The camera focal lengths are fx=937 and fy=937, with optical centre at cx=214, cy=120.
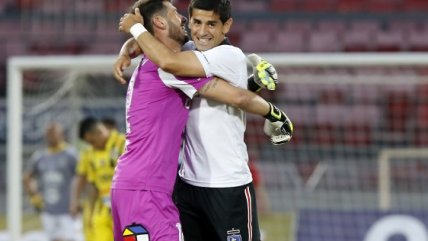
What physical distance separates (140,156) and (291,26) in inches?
457

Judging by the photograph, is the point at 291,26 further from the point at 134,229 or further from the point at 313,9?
the point at 134,229

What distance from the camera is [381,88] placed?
12.4 m

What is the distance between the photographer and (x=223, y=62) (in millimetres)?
4375

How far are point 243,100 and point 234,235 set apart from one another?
2.16 ft

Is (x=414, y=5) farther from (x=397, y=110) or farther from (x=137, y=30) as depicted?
(x=137, y=30)

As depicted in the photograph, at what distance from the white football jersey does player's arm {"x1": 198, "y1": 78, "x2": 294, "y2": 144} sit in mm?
83

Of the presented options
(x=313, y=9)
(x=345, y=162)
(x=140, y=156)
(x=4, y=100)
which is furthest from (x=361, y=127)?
(x=140, y=156)

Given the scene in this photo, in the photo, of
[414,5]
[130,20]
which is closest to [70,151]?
[130,20]

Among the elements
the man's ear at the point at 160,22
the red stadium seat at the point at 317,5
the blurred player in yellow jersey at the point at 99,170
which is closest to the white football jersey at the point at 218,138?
the man's ear at the point at 160,22

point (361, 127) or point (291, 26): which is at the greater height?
point (291, 26)

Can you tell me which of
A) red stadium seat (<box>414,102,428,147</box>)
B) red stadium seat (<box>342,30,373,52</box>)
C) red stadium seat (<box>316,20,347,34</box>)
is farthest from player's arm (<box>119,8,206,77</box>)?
red stadium seat (<box>316,20,347,34</box>)

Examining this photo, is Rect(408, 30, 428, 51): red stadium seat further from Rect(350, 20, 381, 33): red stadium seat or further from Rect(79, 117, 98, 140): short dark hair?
Rect(79, 117, 98, 140): short dark hair

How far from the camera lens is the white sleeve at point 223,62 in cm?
435

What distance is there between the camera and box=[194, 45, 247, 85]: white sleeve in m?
4.35
